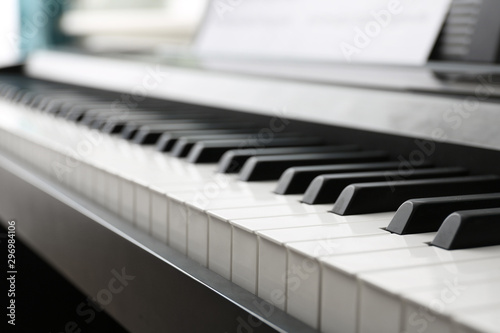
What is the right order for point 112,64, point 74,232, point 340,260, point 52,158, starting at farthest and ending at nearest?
point 112,64 → point 52,158 → point 74,232 → point 340,260

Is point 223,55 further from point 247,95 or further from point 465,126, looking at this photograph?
point 465,126

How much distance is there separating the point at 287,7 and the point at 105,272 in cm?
98

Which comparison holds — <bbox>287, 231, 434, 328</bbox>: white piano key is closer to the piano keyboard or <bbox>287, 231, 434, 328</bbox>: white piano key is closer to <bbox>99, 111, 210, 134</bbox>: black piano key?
the piano keyboard

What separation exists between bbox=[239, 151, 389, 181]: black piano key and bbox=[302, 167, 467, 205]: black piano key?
0.38 feet

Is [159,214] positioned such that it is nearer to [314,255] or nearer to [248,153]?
[248,153]

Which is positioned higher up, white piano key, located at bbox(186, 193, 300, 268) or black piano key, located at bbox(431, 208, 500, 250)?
black piano key, located at bbox(431, 208, 500, 250)

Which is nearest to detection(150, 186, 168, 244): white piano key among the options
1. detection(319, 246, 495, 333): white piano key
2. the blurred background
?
detection(319, 246, 495, 333): white piano key

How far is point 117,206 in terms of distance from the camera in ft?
3.51

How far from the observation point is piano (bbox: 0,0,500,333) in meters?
0.59

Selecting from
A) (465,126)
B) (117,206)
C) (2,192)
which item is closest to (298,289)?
(465,126)

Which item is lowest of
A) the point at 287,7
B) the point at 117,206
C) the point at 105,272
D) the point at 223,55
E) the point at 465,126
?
the point at 105,272

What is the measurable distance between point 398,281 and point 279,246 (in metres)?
0.15

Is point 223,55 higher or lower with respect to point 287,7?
lower

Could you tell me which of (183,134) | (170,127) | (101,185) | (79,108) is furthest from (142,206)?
(79,108)
